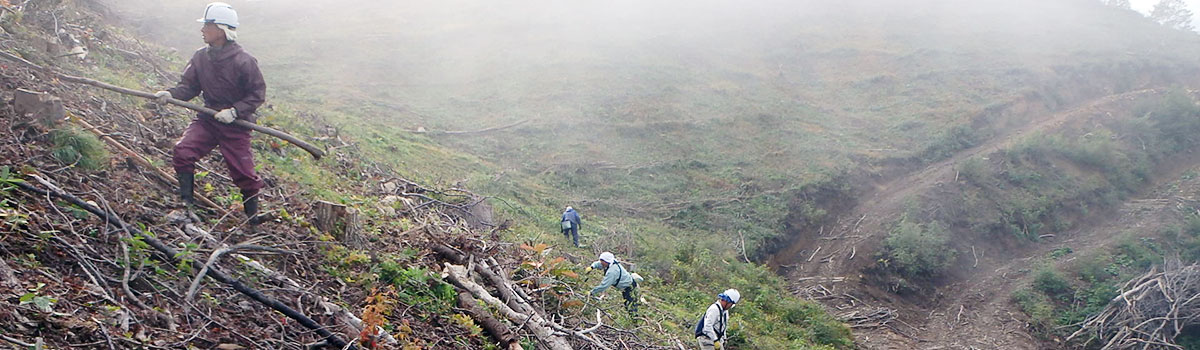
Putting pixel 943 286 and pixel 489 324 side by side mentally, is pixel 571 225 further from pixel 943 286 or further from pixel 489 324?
pixel 943 286

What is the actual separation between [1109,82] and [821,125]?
1390 centimetres

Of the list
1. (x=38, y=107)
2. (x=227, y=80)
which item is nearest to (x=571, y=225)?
(x=227, y=80)

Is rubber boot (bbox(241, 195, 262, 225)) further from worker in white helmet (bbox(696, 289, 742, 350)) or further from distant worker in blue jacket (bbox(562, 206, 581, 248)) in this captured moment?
distant worker in blue jacket (bbox(562, 206, 581, 248))

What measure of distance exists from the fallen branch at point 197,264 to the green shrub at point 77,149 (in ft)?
1.71

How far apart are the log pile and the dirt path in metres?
1.16

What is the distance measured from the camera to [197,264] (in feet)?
12.7

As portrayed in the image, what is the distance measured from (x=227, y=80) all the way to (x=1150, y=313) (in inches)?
596

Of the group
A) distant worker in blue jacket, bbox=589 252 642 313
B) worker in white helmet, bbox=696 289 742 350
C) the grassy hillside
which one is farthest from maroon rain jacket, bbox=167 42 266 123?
worker in white helmet, bbox=696 289 742 350

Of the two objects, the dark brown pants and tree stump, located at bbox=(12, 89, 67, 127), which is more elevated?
tree stump, located at bbox=(12, 89, 67, 127)

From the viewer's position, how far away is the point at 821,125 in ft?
79.1

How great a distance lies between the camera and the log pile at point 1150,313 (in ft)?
40.1

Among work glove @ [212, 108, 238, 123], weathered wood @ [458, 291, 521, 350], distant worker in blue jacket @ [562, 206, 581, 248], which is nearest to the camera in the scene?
work glove @ [212, 108, 238, 123]

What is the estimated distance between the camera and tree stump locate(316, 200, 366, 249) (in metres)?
4.93

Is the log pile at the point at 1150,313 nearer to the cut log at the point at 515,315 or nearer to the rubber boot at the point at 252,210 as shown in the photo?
the cut log at the point at 515,315
